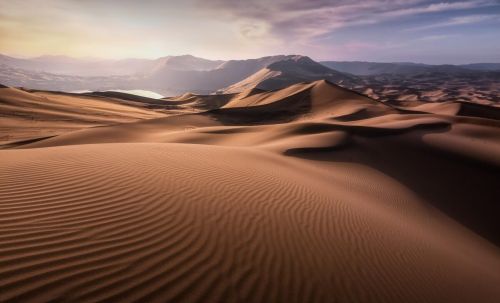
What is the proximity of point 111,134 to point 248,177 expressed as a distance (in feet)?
45.1

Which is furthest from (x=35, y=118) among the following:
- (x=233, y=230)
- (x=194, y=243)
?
(x=194, y=243)

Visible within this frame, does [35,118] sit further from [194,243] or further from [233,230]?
[194,243]

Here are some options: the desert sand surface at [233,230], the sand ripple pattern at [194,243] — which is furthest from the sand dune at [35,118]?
the sand ripple pattern at [194,243]

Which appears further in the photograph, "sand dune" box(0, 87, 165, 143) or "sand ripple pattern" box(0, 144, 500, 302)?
"sand dune" box(0, 87, 165, 143)

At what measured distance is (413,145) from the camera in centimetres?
1602

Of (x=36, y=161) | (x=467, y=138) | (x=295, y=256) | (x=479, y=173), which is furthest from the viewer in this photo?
(x=467, y=138)

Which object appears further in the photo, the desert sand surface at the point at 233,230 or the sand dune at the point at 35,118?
the sand dune at the point at 35,118

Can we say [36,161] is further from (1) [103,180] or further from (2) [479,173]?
(2) [479,173]

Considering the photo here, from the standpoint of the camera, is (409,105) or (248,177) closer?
(248,177)

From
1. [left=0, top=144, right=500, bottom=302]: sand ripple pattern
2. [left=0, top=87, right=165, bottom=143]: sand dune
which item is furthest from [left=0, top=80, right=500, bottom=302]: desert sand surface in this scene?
[left=0, top=87, right=165, bottom=143]: sand dune

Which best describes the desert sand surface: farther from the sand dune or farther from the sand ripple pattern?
the sand dune

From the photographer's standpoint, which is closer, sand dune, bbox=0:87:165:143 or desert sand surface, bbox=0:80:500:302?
desert sand surface, bbox=0:80:500:302

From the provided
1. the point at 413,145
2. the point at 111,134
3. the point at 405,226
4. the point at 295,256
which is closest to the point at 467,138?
the point at 413,145

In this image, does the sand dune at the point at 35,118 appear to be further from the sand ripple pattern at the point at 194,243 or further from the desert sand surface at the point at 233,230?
the sand ripple pattern at the point at 194,243
